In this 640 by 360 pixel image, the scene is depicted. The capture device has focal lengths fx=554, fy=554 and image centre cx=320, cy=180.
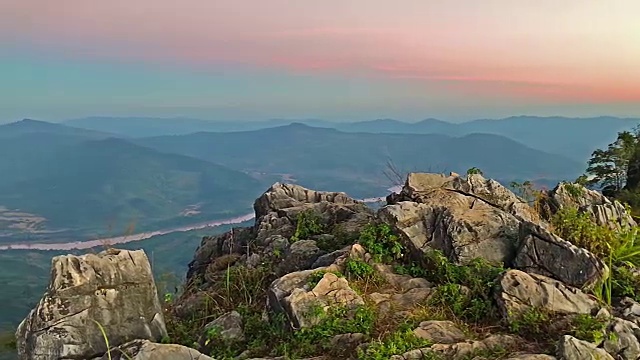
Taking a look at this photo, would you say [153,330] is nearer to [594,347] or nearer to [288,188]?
[594,347]

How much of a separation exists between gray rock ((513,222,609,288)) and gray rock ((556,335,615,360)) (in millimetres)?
1433

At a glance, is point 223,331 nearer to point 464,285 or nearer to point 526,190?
point 464,285

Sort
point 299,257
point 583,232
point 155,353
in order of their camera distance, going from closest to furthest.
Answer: point 155,353, point 583,232, point 299,257

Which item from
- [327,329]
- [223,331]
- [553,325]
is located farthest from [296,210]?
[553,325]

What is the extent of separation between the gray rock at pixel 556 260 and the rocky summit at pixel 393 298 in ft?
0.05

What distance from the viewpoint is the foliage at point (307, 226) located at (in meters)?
10.3

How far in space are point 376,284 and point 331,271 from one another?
0.69m

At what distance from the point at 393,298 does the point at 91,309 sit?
13.2 ft

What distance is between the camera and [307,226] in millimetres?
10586

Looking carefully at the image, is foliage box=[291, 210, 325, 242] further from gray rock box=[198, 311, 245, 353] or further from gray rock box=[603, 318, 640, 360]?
gray rock box=[603, 318, 640, 360]

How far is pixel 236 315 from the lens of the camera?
7848mm

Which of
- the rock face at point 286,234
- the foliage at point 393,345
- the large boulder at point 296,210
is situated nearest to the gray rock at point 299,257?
the rock face at point 286,234

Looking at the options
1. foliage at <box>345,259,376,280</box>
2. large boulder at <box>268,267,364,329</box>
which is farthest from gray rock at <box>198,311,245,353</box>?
foliage at <box>345,259,376,280</box>

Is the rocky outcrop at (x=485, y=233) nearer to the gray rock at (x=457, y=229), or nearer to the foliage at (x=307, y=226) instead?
the gray rock at (x=457, y=229)
